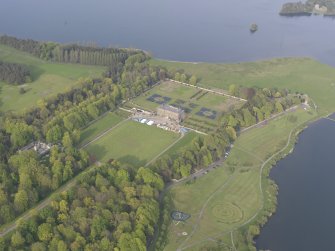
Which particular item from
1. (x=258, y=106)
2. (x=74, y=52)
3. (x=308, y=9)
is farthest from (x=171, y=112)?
(x=308, y=9)

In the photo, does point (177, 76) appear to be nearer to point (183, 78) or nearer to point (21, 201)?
point (183, 78)

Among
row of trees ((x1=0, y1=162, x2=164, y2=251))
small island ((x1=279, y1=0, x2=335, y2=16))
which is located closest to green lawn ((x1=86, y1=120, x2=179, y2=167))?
row of trees ((x1=0, y1=162, x2=164, y2=251))

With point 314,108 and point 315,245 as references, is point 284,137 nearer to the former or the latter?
point 314,108

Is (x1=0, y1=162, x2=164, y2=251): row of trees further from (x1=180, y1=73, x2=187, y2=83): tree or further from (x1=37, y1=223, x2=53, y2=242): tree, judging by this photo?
(x1=180, y1=73, x2=187, y2=83): tree

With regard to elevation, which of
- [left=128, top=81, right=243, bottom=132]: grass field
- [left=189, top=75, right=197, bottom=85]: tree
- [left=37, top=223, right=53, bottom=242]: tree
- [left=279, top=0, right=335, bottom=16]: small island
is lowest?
[left=37, top=223, right=53, bottom=242]: tree

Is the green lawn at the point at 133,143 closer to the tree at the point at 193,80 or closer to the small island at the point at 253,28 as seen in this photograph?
the tree at the point at 193,80

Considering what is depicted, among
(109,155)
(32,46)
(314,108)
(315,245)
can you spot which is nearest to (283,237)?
(315,245)
